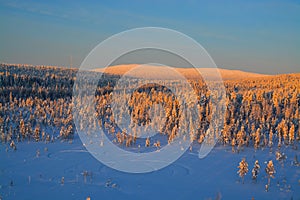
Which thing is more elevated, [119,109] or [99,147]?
[119,109]

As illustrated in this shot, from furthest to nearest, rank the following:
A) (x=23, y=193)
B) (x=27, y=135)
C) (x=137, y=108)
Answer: (x=137, y=108) → (x=27, y=135) → (x=23, y=193)

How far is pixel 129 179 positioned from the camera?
568 centimetres

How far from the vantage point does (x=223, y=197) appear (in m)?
4.98

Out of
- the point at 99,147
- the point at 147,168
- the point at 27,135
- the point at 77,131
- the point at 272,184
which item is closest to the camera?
the point at 272,184

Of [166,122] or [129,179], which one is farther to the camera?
[166,122]

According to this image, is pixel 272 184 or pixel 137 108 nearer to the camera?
pixel 272 184

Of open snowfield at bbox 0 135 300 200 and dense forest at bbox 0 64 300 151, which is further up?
dense forest at bbox 0 64 300 151

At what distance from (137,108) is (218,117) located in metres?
2.92

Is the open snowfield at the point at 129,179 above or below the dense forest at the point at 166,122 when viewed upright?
below

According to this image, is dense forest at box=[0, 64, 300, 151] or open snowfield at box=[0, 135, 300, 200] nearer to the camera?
open snowfield at box=[0, 135, 300, 200]

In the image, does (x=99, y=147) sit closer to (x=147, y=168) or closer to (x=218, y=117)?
(x=147, y=168)

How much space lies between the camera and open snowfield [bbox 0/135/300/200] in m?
4.99

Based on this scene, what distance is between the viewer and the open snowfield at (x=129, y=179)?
4.99 metres

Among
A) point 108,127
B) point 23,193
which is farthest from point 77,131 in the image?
point 23,193
